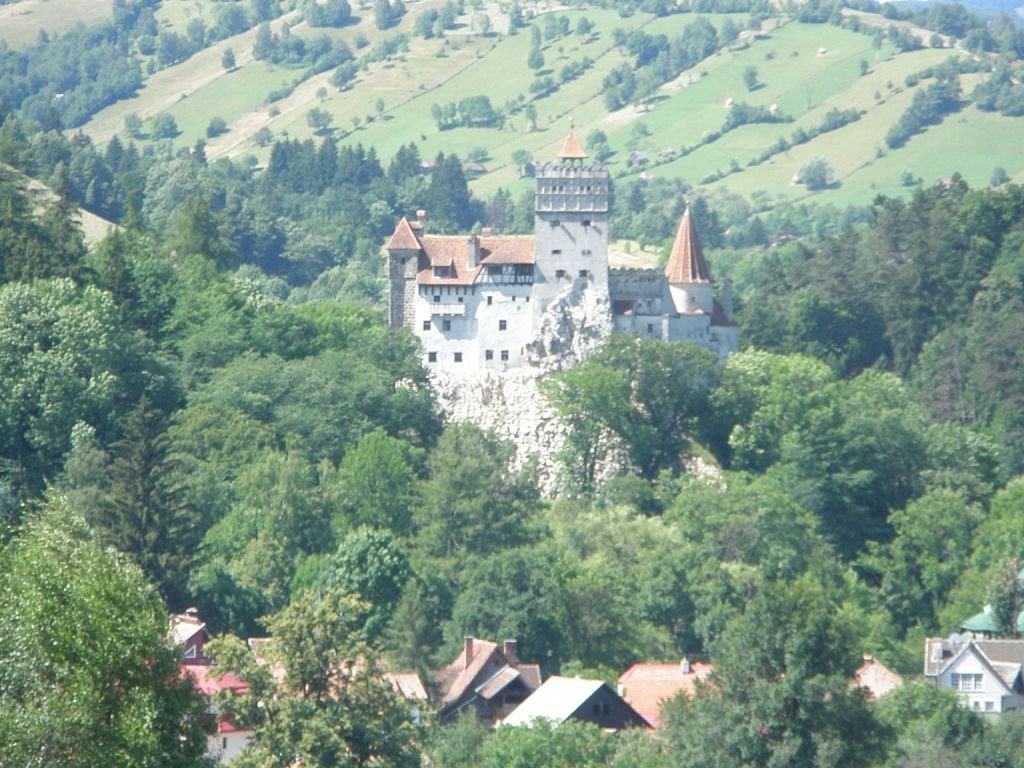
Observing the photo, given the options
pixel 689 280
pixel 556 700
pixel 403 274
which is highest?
pixel 556 700

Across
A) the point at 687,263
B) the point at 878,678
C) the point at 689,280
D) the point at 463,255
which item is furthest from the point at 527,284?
the point at 878,678

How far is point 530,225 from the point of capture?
165375 mm

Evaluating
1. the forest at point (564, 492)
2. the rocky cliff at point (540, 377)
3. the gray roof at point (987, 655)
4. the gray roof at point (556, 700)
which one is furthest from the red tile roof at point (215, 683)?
the rocky cliff at point (540, 377)

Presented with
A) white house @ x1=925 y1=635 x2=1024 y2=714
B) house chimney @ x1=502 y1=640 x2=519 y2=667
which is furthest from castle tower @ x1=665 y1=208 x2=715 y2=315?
house chimney @ x1=502 y1=640 x2=519 y2=667

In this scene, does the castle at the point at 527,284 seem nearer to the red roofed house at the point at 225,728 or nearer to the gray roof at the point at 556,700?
the gray roof at the point at 556,700

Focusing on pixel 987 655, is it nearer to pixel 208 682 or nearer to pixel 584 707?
pixel 584 707

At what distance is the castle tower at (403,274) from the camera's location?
92312 millimetres

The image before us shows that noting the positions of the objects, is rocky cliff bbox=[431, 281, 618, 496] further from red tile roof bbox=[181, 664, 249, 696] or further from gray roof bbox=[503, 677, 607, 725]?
red tile roof bbox=[181, 664, 249, 696]

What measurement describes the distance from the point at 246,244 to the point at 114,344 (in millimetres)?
70588

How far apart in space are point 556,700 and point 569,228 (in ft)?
89.9

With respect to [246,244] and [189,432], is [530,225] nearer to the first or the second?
[246,244]

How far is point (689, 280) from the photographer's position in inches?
3684

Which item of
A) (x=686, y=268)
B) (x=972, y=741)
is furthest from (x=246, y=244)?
(x=972, y=741)

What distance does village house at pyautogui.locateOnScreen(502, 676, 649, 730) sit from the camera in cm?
6512
